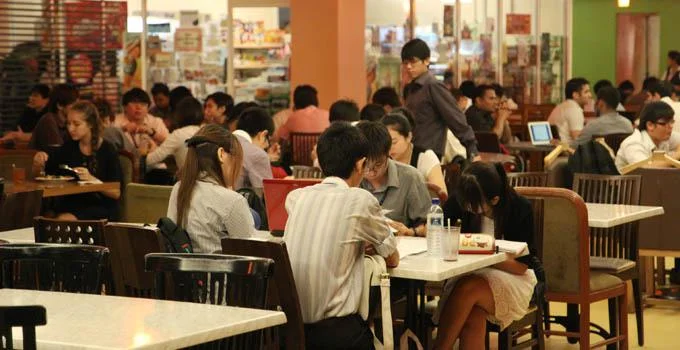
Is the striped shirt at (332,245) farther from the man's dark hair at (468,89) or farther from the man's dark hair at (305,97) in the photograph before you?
the man's dark hair at (468,89)

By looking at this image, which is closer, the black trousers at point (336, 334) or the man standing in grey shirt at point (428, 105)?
the black trousers at point (336, 334)

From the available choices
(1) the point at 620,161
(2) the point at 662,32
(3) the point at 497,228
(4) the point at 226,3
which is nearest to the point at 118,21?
(4) the point at 226,3

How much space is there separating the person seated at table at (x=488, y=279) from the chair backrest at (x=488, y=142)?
6435 mm

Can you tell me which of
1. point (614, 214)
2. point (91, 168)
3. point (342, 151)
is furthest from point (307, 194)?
point (91, 168)

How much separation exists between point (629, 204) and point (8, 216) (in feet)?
10.8

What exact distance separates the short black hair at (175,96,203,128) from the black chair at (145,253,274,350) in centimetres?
554

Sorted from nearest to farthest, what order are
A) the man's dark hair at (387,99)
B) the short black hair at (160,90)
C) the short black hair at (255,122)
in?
1. the short black hair at (255,122)
2. the man's dark hair at (387,99)
3. the short black hair at (160,90)

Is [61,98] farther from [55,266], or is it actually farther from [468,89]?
[55,266]

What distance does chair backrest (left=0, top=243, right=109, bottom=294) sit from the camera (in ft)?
13.5

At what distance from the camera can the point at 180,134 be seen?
9.41 meters

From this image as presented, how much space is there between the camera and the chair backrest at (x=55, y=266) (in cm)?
412

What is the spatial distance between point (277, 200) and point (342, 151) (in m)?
0.99

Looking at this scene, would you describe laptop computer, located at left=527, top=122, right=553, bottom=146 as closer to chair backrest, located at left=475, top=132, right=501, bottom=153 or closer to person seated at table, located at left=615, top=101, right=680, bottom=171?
chair backrest, located at left=475, top=132, right=501, bottom=153

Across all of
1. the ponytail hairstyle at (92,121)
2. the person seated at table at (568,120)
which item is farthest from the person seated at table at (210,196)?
the person seated at table at (568,120)
